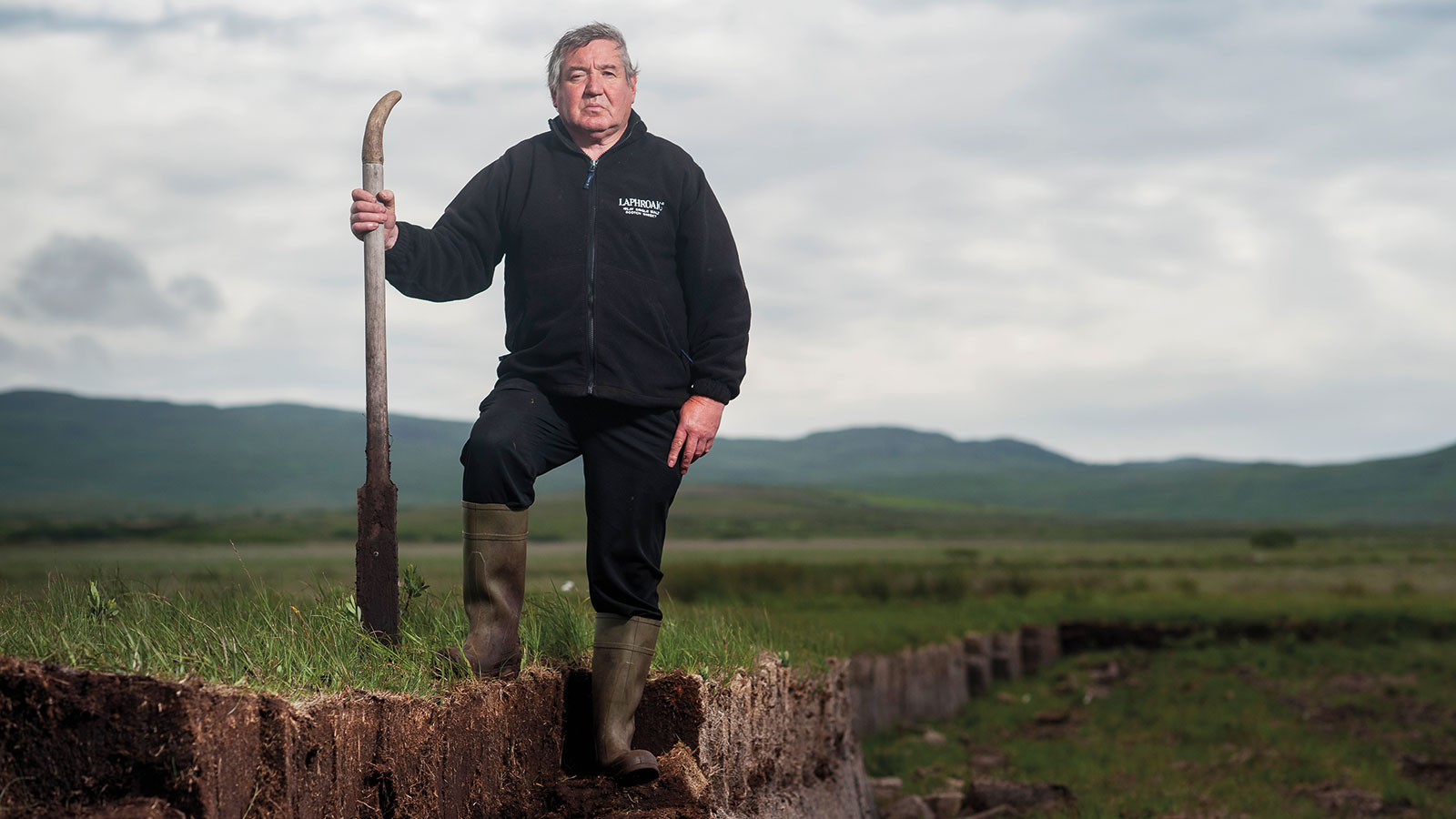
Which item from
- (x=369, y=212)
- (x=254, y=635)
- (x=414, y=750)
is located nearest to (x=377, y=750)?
(x=414, y=750)

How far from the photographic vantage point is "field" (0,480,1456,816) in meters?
4.11

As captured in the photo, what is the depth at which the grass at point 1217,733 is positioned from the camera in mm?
10930

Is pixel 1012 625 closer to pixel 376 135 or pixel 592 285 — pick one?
pixel 592 285

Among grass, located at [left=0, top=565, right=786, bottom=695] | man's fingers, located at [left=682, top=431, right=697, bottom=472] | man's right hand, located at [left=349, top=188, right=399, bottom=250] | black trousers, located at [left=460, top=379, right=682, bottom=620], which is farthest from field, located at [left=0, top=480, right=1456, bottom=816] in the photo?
man's right hand, located at [left=349, top=188, right=399, bottom=250]

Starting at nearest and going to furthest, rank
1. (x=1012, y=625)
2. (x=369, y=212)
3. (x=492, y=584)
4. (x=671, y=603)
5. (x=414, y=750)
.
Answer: (x=414, y=750)
(x=369, y=212)
(x=492, y=584)
(x=671, y=603)
(x=1012, y=625)

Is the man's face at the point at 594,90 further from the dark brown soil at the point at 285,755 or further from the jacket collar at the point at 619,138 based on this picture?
the dark brown soil at the point at 285,755

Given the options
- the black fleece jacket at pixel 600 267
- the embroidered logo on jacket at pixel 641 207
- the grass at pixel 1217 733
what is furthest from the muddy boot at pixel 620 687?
the grass at pixel 1217 733

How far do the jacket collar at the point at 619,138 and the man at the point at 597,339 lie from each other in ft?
0.03

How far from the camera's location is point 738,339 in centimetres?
467

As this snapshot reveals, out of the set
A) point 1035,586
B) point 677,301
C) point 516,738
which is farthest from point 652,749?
point 1035,586

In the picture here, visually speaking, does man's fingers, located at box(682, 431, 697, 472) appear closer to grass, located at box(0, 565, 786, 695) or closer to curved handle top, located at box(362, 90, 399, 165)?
grass, located at box(0, 565, 786, 695)

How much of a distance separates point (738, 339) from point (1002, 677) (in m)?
16.5

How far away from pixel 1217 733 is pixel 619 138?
39.6 feet

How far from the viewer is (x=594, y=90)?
4.60 m
